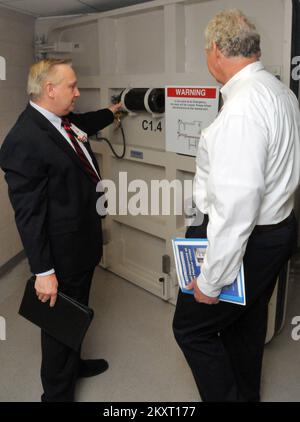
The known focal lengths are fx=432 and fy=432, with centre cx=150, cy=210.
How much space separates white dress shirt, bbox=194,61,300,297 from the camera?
1.28m

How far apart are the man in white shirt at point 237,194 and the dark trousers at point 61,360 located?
1.44 feet

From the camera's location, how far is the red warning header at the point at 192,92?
220 centimetres

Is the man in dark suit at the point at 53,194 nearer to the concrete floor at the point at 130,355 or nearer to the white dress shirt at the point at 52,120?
the white dress shirt at the point at 52,120

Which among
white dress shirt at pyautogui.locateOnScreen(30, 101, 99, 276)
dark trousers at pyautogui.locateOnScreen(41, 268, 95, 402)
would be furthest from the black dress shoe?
white dress shirt at pyautogui.locateOnScreen(30, 101, 99, 276)

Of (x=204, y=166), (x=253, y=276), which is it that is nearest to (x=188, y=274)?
(x=253, y=276)

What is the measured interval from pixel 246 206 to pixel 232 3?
1335mm

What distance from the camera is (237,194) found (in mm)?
1277

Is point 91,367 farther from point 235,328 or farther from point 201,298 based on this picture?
point 201,298

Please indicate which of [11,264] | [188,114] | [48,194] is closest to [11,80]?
[11,264]

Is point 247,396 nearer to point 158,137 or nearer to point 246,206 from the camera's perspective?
point 246,206

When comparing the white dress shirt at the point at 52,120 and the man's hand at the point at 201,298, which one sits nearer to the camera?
the man's hand at the point at 201,298

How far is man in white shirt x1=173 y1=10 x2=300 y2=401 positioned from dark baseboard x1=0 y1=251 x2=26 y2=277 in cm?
195

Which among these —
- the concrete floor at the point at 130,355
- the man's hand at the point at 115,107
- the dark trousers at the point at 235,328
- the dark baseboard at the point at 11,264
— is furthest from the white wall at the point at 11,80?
the dark trousers at the point at 235,328

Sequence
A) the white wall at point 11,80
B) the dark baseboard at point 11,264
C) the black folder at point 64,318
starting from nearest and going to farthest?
the black folder at point 64,318, the white wall at point 11,80, the dark baseboard at point 11,264
